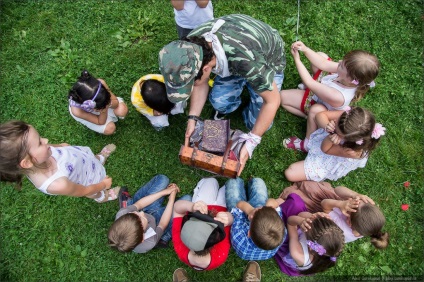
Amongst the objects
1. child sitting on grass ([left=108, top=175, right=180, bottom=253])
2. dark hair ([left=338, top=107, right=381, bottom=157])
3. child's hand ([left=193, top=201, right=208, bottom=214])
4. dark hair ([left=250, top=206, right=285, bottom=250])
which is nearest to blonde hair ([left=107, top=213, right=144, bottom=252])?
child sitting on grass ([left=108, top=175, right=180, bottom=253])

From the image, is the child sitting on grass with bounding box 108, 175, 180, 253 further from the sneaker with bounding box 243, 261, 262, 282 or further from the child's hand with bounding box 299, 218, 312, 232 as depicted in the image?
the child's hand with bounding box 299, 218, 312, 232

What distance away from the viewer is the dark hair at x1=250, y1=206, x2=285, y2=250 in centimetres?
304

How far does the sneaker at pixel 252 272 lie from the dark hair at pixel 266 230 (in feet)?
3.73

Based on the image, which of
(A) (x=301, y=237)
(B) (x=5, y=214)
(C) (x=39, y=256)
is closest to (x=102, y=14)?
(B) (x=5, y=214)

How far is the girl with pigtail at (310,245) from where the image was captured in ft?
10.1

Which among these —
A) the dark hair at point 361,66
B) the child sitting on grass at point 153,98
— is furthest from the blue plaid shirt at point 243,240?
the dark hair at point 361,66

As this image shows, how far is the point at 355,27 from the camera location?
4879 millimetres

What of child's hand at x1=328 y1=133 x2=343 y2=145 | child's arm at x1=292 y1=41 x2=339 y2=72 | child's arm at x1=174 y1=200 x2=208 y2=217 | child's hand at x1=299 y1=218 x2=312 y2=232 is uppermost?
child's arm at x1=292 y1=41 x2=339 y2=72

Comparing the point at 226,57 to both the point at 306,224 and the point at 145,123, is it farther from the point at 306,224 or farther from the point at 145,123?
the point at 145,123

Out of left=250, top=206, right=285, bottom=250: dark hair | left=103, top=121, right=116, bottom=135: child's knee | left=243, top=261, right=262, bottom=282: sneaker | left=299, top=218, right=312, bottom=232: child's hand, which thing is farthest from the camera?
left=103, top=121, right=116, bottom=135: child's knee

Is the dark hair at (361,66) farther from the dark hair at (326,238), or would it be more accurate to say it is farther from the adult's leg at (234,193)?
the adult's leg at (234,193)

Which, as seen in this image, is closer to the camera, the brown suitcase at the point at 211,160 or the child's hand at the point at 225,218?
the brown suitcase at the point at 211,160

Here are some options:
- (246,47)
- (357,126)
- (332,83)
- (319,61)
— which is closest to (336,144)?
(357,126)

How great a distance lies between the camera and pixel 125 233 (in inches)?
131
